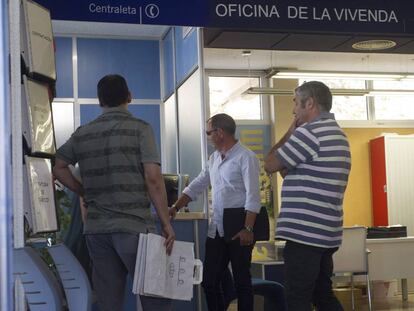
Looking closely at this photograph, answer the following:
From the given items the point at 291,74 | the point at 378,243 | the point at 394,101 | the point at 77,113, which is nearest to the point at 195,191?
the point at 378,243

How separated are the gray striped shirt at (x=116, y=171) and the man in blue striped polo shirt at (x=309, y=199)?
1.98 feet

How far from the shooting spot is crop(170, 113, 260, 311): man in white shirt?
420 cm

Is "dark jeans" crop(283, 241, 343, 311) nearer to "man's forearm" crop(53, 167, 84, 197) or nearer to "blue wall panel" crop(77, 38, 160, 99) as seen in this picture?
"man's forearm" crop(53, 167, 84, 197)

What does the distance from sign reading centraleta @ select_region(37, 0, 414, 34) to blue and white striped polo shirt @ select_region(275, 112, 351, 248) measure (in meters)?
2.01

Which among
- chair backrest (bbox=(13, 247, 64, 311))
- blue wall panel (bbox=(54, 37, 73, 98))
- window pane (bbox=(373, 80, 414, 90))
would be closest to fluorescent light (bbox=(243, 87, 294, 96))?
blue wall panel (bbox=(54, 37, 73, 98))

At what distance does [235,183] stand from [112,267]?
1.41m

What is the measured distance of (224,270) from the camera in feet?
14.5

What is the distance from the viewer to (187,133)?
6566 millimetres

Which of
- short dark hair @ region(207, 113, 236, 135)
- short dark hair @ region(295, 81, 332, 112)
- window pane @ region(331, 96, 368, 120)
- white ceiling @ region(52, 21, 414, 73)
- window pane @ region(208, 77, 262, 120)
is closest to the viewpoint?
short dark hair @ region(295, 81, 332, 112)

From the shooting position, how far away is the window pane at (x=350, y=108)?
36.5 feet

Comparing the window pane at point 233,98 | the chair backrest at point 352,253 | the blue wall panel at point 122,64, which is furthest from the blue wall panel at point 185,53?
the window pane at point 233,98

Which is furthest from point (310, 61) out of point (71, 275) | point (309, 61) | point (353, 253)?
point (71, 275)

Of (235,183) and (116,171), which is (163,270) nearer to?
(116,171)

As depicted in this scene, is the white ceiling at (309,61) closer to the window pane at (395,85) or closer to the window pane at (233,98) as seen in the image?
the window pane at (233,98)
